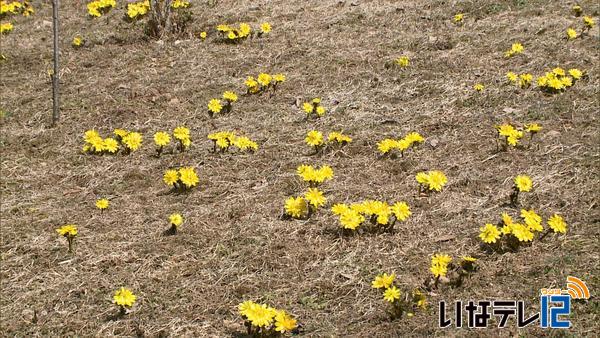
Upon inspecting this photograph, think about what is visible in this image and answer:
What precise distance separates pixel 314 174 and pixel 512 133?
1861 mm

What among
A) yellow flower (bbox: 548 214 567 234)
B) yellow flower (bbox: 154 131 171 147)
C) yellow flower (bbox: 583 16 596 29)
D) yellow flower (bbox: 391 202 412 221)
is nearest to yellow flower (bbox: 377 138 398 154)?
yellow flower (bbox: 391 202 412 221)

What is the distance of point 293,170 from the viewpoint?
18.9 ft

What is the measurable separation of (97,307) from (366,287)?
1.89m

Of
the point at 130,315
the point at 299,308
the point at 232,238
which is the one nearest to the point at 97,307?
the point at 130,315

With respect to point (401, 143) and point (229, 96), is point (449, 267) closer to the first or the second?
point (401, 143)

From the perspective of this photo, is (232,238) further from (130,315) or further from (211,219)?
(130,315)

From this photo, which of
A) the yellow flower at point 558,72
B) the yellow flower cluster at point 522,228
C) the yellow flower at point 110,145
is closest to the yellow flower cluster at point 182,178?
the yellow flower at point 110,145

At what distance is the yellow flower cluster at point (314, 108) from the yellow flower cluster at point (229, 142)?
2.59 feet

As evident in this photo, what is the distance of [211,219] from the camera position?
5.09m

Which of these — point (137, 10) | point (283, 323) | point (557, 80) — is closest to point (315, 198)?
point (283, 323)

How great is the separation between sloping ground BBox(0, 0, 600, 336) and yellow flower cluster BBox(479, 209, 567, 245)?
132mm

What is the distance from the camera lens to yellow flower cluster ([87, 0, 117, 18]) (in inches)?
409

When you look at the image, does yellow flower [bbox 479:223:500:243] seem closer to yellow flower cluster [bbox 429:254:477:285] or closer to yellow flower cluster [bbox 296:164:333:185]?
yellow flower cluster [bbox 429:254:477:285]

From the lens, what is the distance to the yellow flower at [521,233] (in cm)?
423
